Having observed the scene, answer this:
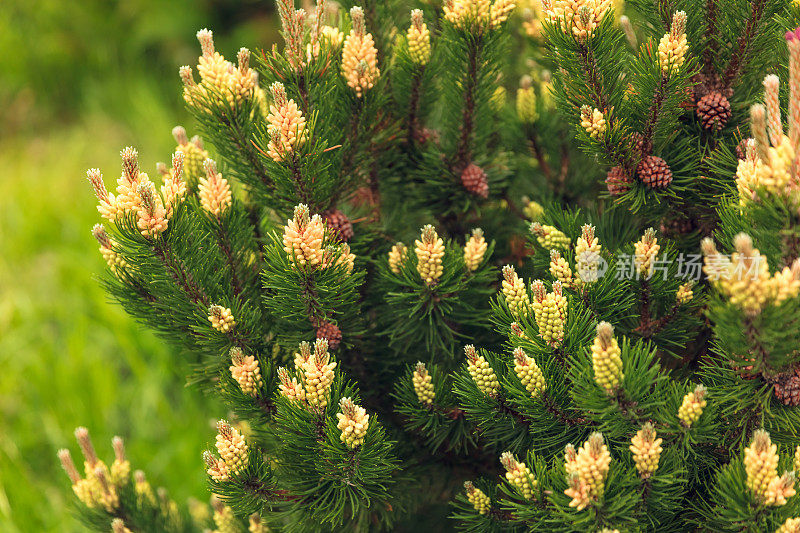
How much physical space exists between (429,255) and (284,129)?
38 centimetres

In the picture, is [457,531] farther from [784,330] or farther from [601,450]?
[784,330]

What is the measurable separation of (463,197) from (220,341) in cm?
69

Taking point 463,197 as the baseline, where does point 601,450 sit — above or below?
below

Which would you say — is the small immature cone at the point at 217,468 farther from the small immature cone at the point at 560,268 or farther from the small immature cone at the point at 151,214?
the small immature cone at the point at 560,268

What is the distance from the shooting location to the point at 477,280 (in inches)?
61.1

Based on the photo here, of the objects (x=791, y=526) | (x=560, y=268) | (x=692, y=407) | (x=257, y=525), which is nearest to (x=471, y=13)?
(x=560, y=268)

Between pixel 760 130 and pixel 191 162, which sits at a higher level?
pixel 191 162

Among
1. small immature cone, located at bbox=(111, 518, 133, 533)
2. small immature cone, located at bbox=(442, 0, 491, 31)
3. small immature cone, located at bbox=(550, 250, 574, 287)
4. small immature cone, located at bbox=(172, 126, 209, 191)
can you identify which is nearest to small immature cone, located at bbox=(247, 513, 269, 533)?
small immature cone, located at bbox=(111, 518, 133, 533)

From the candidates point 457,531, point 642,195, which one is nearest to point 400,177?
point 642,195

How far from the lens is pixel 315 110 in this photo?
144cm

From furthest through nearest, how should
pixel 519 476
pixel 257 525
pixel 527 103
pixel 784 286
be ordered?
pixel 527 103
pixel 257 525
pixel 519 476
pixel 784 286

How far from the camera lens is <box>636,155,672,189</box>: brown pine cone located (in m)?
1.46

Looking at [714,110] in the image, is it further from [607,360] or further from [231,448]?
[231,448]

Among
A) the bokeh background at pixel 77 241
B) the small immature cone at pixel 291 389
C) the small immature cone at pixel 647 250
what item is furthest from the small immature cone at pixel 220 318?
the small immature cone at pixel 647 250
